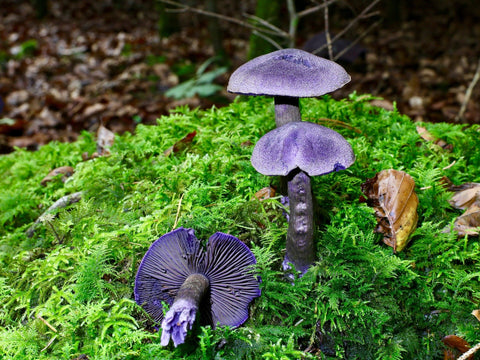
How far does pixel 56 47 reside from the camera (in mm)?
8141

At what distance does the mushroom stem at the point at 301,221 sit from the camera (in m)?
1.44

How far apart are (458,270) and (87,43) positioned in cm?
877

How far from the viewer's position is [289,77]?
1427 mm

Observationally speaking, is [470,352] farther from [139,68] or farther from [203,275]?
[139,68]

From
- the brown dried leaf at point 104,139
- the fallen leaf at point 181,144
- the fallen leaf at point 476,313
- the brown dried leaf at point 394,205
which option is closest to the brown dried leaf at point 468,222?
the brown dried leaf at point 394,205

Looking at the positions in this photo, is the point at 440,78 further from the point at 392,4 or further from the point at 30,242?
the point at 30,242

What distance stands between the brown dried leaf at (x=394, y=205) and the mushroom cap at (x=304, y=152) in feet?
1.73

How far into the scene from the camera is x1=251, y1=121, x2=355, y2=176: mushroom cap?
130cm

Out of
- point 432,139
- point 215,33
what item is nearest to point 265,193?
point 432,139

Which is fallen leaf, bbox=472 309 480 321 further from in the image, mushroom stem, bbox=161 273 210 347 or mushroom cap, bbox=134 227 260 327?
mushroom stem, bbox=161 273 210 347

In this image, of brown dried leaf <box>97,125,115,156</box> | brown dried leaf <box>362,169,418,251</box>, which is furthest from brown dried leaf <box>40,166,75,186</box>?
brown dried leaf <box>362,169,418,251</box>

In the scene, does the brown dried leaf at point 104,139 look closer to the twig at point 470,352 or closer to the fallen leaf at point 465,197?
the fallen leaf at point 465,197

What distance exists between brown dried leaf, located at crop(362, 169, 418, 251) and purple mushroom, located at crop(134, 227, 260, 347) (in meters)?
0.68

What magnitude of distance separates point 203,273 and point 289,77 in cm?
90
